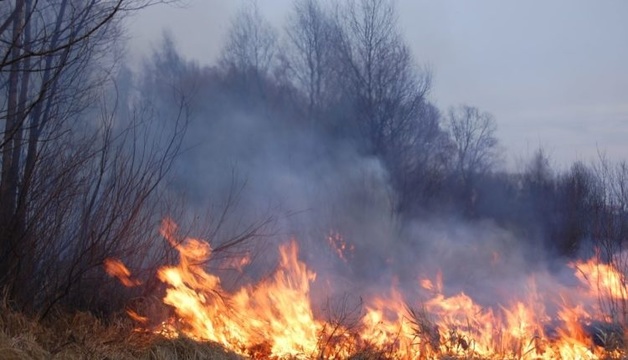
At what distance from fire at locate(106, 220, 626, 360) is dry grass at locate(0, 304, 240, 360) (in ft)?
1.23

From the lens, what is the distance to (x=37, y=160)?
24.9 feet

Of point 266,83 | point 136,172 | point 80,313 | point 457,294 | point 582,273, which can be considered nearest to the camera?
point 80,313

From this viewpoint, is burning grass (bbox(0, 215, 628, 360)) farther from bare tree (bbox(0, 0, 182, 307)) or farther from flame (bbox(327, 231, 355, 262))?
flame (bbox(327, 231, 355, 262))

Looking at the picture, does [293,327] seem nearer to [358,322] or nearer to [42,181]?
[358,322]

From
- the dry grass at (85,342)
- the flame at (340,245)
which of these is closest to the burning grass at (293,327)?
the dry grass at (85,342)

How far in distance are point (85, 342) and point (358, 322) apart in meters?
3.22

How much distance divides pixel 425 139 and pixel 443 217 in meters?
2.93

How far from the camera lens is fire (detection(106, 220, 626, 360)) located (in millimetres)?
7543

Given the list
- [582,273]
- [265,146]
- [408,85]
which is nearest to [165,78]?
[265,146]

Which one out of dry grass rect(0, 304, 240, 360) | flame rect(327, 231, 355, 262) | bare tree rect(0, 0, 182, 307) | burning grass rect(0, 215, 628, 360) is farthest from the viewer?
flame rect(327, 231, 355, 262)

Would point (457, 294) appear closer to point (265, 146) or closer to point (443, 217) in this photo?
point (265, 146)

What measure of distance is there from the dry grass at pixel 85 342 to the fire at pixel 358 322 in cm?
38

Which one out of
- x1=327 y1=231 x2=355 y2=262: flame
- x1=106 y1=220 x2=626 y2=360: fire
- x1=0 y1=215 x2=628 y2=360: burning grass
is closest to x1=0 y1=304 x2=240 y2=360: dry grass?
x1=0 y1=215 x2=628 y2=360: burning grass

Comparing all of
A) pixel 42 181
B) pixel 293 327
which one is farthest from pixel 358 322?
pixel 42 181
